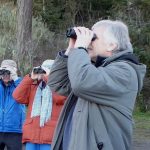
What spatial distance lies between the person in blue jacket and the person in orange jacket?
0.65 meters

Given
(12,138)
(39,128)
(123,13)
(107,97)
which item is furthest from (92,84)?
(123,13)

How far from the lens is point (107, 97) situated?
12.1ft

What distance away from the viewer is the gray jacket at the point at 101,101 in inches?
142

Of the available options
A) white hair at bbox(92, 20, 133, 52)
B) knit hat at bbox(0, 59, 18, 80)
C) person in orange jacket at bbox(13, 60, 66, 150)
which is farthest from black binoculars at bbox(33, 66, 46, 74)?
white hair at bbox(92, 20, 133, 52)

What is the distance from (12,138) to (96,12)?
58.8 feet

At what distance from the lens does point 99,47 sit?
152 inches

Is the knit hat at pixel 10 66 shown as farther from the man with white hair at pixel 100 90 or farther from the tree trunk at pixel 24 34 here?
the tree trunk at pixel 24 34

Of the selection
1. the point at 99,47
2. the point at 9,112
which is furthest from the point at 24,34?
the point at 99,47

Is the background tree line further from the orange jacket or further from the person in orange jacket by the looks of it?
the orange jacket

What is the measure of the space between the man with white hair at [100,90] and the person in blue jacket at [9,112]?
3.46 metres

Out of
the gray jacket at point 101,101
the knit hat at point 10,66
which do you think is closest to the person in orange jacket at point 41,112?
the knit hat at point 10,66

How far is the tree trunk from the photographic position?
17250 mm

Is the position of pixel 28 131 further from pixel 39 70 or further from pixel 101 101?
pixel 101 101

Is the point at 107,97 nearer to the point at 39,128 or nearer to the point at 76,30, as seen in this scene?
the point at 76,30
